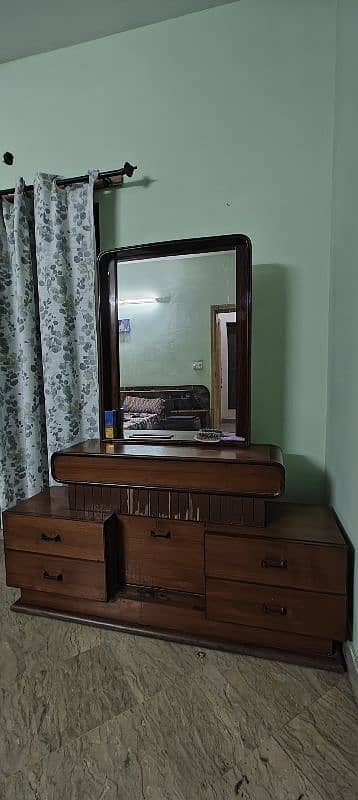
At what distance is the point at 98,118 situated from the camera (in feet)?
6.63

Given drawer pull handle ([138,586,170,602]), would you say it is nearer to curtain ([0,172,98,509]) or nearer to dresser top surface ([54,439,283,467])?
dresser top surface ([54,439,283,467])

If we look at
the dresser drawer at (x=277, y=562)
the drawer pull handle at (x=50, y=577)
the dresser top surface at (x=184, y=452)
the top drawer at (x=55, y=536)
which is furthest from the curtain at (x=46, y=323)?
the dresser drawer at (x=277, y=562)

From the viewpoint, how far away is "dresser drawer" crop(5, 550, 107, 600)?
1.61 meters

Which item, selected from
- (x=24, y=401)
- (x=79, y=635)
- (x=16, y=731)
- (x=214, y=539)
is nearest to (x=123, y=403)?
(x=24, y=401)

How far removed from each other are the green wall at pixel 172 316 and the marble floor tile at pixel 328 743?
122 centimetres

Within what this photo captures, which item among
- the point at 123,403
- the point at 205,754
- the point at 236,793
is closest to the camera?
the point at 236,793

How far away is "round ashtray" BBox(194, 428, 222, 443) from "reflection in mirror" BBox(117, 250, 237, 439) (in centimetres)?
3

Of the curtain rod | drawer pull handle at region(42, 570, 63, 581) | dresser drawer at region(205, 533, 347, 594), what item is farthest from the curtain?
dresser drawer at region(205, 533, 347, 594)

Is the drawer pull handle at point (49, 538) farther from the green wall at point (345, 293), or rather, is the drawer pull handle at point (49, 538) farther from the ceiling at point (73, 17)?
the ceiling at point (73, 17)

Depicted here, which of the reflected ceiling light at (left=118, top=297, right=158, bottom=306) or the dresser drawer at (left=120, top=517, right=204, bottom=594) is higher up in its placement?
the reflected ceiling light at (left=118, top=297, right=158, bottom=306)

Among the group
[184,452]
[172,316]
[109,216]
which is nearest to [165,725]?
[184,452]

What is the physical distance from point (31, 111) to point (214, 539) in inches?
94.1

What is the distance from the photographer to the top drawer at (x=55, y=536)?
62.5 inches

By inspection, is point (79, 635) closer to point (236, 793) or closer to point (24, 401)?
point (236, 793)
